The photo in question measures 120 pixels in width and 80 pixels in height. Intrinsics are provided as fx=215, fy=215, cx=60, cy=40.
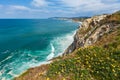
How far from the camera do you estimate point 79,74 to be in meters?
15.6

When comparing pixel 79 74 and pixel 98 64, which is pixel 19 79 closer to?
pixel 79 74

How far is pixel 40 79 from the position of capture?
53.5 ft

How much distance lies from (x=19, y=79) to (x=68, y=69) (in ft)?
14.9

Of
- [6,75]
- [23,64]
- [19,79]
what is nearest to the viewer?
[19,79]

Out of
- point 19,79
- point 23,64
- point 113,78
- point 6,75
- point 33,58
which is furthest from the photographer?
point 33,58

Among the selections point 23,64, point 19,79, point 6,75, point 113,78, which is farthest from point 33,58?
point 113,78

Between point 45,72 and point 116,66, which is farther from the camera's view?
point 45,72

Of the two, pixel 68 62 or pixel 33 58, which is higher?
pixel 68 62

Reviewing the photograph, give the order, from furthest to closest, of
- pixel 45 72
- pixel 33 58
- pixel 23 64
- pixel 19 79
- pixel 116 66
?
pixel 33 58 → pixel 23 64 → pixel 19 79 → pixel 45 72 → pixel 116 66

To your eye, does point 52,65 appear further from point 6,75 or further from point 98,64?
point 6,75

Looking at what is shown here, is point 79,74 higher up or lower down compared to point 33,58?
higher up

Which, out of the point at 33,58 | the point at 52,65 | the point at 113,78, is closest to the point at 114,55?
the point at 113,78

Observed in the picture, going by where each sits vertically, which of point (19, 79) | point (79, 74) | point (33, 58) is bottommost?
point (33, 58)

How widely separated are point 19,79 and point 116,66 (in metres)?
8.03
